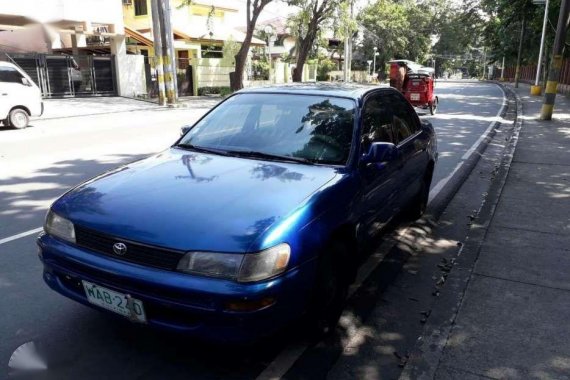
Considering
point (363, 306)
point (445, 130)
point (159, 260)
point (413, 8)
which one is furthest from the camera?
point (413, 8)

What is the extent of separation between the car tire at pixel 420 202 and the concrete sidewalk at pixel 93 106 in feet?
48.0

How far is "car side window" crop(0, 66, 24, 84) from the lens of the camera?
43.6 ft

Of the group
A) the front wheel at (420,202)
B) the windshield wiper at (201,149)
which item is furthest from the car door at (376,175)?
the front wheel at (420,202)

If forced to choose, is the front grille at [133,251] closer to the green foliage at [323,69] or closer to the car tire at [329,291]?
the car tire at [329,291]

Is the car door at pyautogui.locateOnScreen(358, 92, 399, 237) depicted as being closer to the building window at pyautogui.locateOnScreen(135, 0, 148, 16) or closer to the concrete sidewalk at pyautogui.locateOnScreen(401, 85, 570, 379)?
the concrete sidewalk at pyautogui.locateOnScreen(401, 85, 570, 379)

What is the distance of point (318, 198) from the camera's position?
3061 mm

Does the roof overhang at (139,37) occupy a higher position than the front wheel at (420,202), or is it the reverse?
the roof overhang at (139,37)

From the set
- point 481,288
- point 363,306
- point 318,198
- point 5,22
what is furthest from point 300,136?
point 5,22

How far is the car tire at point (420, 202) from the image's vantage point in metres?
5.64

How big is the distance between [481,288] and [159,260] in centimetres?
277

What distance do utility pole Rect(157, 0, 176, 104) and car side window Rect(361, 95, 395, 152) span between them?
1768 cm

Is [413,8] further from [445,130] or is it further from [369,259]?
[369,259]

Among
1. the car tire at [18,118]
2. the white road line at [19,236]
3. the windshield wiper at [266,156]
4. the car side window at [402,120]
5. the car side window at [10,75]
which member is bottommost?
the white road line at [19,236]

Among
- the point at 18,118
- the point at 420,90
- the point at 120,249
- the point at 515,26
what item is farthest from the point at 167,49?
the point at 515,26
